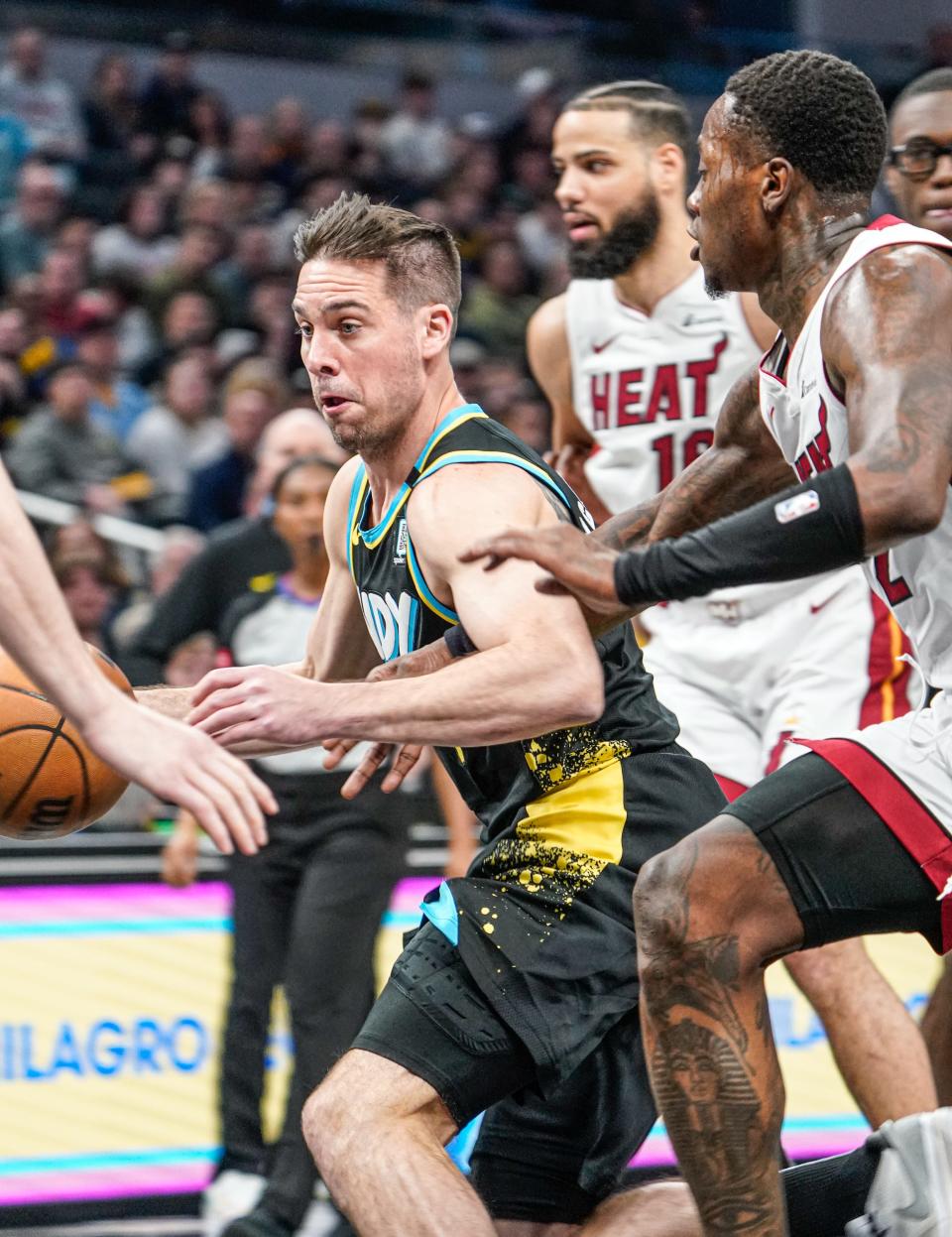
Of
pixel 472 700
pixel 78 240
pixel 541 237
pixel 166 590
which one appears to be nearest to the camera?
pixel 472 700

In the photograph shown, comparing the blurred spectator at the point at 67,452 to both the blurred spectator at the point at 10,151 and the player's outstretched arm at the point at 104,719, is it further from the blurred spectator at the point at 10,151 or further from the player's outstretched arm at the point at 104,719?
the player's outstretched arm at the point at 104,719

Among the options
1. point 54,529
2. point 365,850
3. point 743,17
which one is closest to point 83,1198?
point 365,850

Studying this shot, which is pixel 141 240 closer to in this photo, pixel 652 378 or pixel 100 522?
pixel 100 522

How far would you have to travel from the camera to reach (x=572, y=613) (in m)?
3.24

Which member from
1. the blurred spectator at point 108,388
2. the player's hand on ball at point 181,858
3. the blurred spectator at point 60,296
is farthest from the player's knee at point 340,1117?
the blurred spectator at point 60,296

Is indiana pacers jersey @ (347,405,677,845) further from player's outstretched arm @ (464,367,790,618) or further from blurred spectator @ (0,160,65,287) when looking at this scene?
blurred spectator @ (0,160,65,287)

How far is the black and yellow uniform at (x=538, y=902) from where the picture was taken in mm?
3305

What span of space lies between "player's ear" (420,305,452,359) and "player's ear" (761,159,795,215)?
665 mm

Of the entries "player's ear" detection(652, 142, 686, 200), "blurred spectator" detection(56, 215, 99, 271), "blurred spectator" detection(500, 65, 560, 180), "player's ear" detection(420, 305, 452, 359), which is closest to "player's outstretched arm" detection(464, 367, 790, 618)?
"player's ear" detection(420, 305, 452, 359)

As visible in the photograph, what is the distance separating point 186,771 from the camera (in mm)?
2832

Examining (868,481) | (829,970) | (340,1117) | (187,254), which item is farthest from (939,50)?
(340,1117)

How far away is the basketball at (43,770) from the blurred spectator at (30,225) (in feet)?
24.4

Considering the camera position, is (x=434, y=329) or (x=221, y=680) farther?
(x=434, y=329)

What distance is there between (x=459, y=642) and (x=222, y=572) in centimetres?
286
